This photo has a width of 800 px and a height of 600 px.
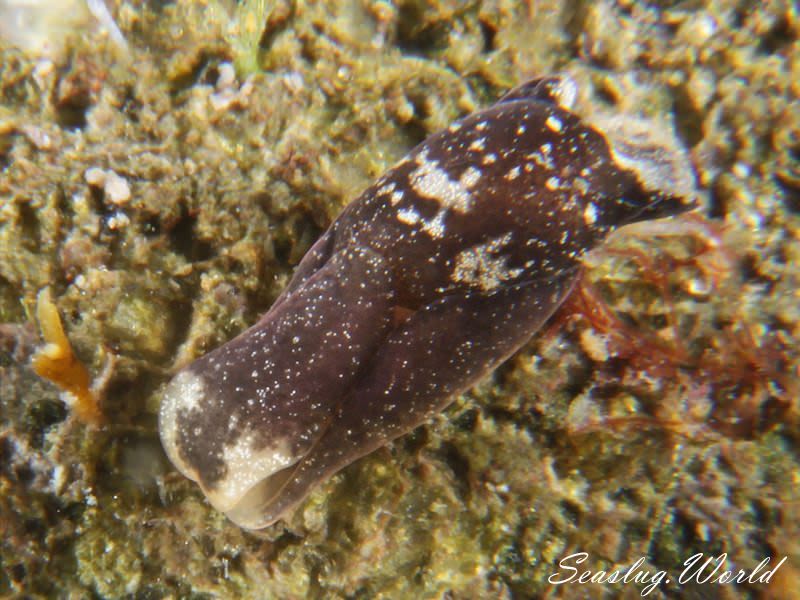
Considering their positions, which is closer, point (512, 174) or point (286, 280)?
point (512, 174)

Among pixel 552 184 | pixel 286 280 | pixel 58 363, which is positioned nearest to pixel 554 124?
pixel 552 184

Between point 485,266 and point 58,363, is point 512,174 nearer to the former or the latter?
point 485,266

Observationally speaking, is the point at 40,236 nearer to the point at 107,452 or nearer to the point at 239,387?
the point at 107,452

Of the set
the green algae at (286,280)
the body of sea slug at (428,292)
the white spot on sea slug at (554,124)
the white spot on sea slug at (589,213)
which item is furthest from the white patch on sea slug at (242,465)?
the white spot on sea slug at (554,124)

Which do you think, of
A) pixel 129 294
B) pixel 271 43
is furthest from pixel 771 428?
pixel 271 43

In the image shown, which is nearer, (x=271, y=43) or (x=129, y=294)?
(x=129, y=294)

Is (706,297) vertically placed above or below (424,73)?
below
